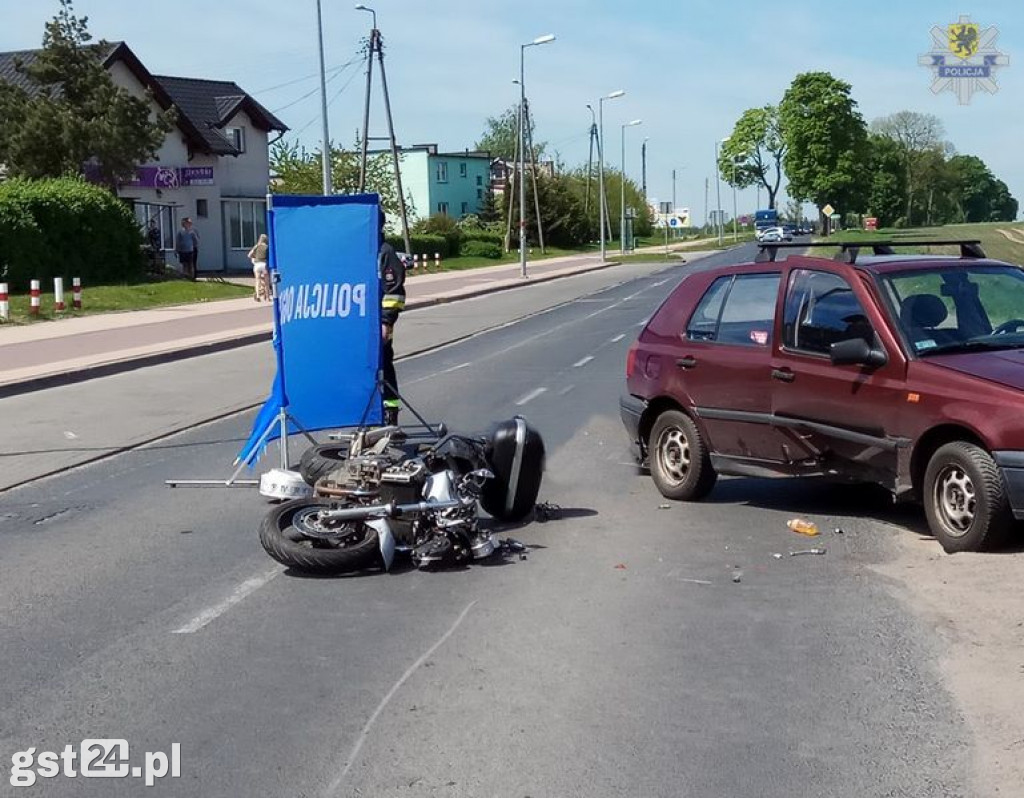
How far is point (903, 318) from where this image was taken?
8195mm

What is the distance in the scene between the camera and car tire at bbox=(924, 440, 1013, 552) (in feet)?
24.1

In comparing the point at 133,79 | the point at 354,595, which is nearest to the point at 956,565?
the point at 354,595

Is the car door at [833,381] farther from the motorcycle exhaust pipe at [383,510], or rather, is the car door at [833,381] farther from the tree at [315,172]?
the tree at [315,172]

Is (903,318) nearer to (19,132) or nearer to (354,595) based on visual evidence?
(354,595)

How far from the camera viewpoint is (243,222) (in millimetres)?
54875

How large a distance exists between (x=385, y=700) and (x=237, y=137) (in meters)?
52.6

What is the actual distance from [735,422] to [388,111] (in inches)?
1874

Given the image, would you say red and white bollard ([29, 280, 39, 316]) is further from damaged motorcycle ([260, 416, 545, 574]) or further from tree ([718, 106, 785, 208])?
tree ([718, 106, 785, 208])

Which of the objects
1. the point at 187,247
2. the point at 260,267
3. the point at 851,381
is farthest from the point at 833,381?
the point at 187,247

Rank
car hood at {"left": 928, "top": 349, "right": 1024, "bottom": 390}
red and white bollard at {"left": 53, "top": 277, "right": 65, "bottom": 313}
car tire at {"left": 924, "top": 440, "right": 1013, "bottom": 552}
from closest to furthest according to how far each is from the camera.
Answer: car tire at {"left": 924, "top": 440, "right": 1013, "bottom": 552}
car hood at {"left": 928, "top": 349, "right": 1024, "bottom": 390}
red and white bollard at {"left": 53, "top": 277, "right": 65, "bottom": 313}

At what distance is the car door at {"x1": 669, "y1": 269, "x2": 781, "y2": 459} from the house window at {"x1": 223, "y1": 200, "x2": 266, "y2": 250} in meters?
45.4

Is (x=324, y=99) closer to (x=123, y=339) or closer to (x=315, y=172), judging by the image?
(x=123, y=339)

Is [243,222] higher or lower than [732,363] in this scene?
higher

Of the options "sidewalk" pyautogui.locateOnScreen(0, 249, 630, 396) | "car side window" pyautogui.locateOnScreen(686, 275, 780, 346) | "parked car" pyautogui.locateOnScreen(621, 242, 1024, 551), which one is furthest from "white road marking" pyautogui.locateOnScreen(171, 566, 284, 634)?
"sidewalk" pyautogui.locateOnScreen(0, 249, 630, 396)
